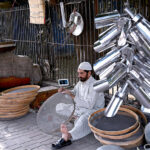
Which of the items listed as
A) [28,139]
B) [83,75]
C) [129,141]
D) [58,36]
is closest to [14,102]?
[28,139]

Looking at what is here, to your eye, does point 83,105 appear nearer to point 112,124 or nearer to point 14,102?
point 112,124

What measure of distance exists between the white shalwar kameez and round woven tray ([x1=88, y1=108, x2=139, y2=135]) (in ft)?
1.06

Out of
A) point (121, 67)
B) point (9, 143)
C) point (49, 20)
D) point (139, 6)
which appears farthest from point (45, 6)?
point (121, 67)

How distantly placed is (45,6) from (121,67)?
3.99 m

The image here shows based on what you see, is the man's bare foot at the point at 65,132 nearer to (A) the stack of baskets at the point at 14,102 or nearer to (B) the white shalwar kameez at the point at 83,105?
(B) the white shalwar kameez at the point at 83,105

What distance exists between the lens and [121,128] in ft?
9.36

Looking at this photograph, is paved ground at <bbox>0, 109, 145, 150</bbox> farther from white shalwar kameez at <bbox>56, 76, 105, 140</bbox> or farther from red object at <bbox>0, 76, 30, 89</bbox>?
red object at <bbox>0, 76, 30, 89</bbox>

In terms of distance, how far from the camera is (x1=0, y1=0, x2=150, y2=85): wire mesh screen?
14.1 ft

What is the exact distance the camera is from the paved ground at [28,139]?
3234 millimetres

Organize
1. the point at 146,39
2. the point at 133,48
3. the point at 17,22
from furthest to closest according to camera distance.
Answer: the point at 17,22 → the point at 133,48 → the point at 146,39

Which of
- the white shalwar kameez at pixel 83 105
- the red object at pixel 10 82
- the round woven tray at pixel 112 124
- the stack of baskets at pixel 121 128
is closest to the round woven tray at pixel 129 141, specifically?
the stack of baskets at pixel 121 128

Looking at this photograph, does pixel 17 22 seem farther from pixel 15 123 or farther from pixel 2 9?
pixel 15 123

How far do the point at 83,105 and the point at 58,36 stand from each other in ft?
6.99

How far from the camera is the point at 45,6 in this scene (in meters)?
5.41
